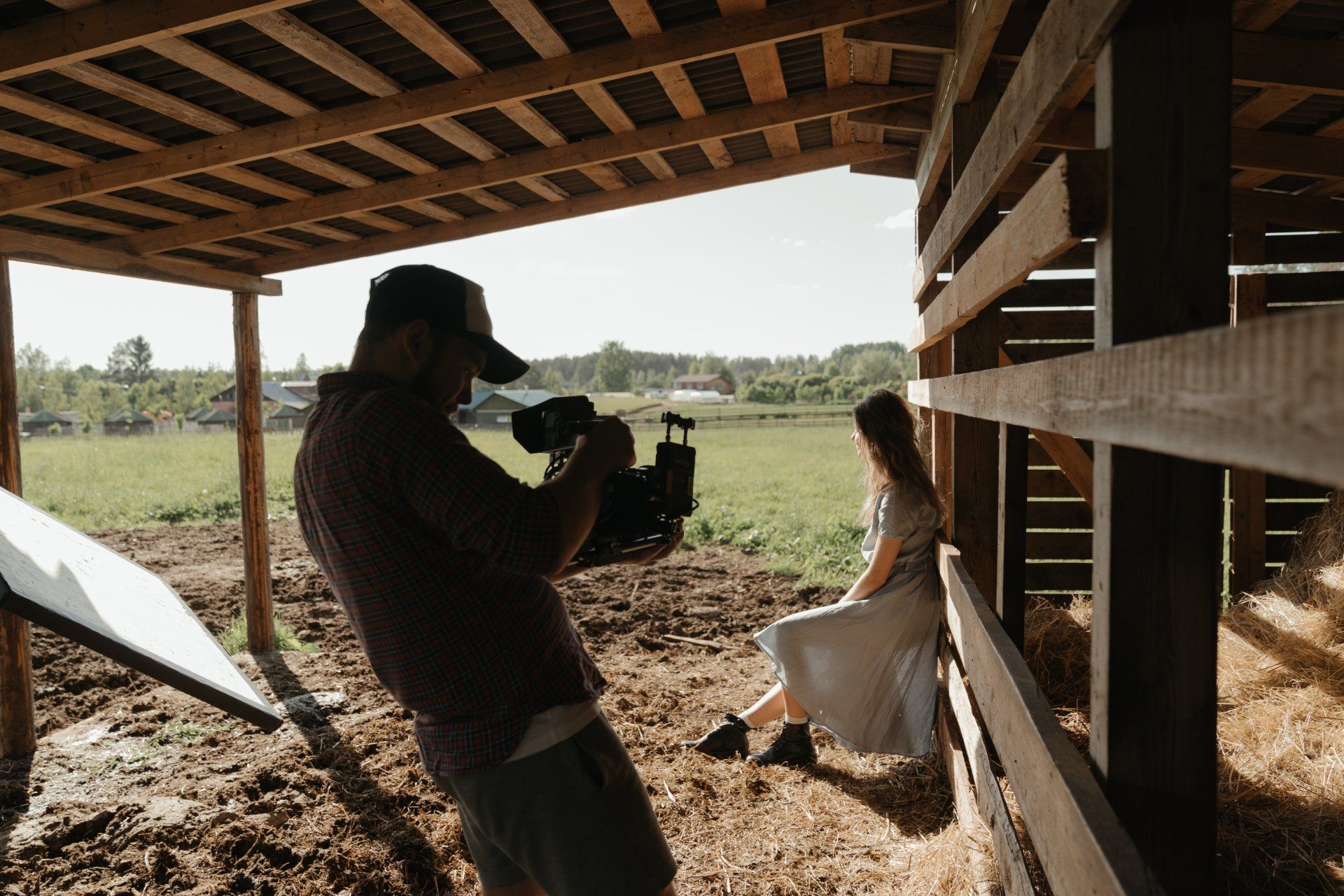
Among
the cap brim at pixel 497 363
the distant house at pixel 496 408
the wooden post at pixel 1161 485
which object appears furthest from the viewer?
the distant house at pixel 496 408

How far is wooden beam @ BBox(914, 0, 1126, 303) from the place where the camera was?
48.3 inches

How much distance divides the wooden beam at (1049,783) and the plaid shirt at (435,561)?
91cm

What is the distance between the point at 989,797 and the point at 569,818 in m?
1.41

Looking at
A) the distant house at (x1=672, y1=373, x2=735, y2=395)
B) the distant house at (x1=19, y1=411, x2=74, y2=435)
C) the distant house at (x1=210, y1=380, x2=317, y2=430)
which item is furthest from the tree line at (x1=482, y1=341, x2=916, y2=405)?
the distant house at (x1=19, y1=411, x2=74, y2=435)

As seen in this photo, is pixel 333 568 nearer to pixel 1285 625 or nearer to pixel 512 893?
pixel 512 893

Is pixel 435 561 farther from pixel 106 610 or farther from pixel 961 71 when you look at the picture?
pixel 961 71

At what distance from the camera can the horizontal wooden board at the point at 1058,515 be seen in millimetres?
6059

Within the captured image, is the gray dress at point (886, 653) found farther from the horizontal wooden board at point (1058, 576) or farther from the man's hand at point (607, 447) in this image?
the horizontal wooden board at point (1058, 576)

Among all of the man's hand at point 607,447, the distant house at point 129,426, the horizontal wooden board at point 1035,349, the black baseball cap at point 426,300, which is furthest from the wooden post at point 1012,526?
the distant house at point 129,426

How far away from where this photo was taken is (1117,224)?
3.77ft

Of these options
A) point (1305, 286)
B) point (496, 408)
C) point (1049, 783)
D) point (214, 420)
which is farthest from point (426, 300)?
point (214, 420)

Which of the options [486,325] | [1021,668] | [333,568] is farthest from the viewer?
[1021,668]

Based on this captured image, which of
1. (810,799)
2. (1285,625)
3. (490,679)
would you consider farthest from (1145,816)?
(1285,625)

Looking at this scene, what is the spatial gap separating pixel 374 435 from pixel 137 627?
61cm
